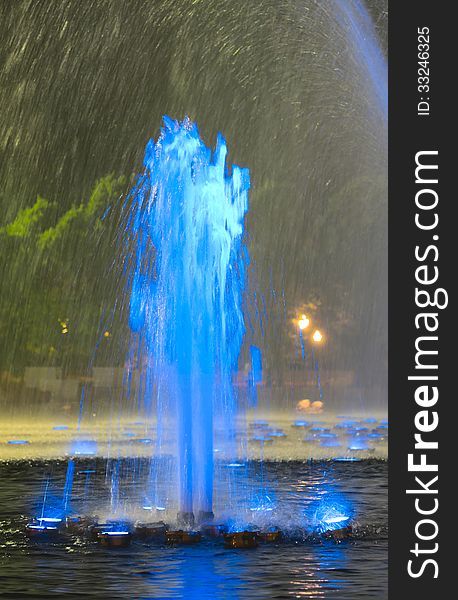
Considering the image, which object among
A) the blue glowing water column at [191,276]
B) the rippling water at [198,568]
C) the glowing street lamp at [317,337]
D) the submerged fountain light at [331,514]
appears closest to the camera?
the rippling water at [198,568]

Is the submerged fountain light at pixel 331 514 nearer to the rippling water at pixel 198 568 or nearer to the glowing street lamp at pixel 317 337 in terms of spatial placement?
the rippling water at pixel 198 568

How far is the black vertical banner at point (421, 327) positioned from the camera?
10.4 meters

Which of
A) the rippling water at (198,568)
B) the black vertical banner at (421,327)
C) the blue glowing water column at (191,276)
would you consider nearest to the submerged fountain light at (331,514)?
the rippling water at (198,568)

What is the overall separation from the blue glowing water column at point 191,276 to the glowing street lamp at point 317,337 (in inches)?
1334

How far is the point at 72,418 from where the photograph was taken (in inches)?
1336

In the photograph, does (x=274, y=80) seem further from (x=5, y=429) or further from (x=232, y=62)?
(x=5, y=429)

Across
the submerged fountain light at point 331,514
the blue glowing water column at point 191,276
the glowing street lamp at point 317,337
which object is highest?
the glowing street lamp at point 317,337

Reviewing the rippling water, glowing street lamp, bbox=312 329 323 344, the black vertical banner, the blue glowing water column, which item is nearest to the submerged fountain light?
the rippling water

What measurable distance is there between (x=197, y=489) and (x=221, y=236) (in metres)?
2.95

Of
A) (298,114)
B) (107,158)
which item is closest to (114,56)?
(107,158)

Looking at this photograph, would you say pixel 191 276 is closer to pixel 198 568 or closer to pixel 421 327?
pixel 421 327

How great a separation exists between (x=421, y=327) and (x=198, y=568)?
3.03m

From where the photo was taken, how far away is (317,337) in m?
49.1

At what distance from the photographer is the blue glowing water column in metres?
14.0
